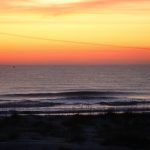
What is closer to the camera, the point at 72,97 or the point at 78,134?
the point at 78,134

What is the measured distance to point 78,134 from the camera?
1948 centimetres

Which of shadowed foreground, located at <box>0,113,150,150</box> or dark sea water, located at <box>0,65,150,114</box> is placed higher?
dark sea water, located at <box>0,65,150,114</box>

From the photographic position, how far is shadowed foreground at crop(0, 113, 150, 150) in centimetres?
1672

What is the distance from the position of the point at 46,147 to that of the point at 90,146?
5.06 ft

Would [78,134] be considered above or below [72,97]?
below

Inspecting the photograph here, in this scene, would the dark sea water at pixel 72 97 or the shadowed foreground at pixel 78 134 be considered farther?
the dark sea water at pixel 72 97

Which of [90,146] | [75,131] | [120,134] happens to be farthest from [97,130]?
[90,146]

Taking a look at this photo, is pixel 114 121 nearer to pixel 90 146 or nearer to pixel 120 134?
pixel 120 134

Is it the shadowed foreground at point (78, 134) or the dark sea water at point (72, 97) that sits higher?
the dark sea water at point (72, 97)

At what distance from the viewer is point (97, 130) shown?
70.4ft

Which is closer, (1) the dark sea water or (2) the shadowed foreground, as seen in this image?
(2) the shadowed foreground

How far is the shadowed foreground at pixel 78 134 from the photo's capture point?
1672cm

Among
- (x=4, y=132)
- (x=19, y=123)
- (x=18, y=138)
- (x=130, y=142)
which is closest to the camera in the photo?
(x=130, y=142)

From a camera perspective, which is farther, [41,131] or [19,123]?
[19,123]
